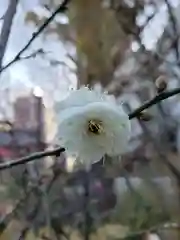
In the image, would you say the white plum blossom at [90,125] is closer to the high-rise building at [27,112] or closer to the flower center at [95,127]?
the flower center at [95,127]

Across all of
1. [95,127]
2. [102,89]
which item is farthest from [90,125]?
[102,89]

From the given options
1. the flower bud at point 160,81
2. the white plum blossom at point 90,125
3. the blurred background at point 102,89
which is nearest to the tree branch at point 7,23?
the blurred background at point 102,89

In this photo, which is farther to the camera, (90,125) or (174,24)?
(174,24)

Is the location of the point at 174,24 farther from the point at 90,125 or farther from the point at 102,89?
the point at 90,125

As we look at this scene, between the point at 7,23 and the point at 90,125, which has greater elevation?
the point at 7,23

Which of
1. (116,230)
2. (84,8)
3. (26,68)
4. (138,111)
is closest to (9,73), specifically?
(26,68)

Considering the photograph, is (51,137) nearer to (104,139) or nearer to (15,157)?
(15,157)

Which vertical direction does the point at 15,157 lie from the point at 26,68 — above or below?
below
